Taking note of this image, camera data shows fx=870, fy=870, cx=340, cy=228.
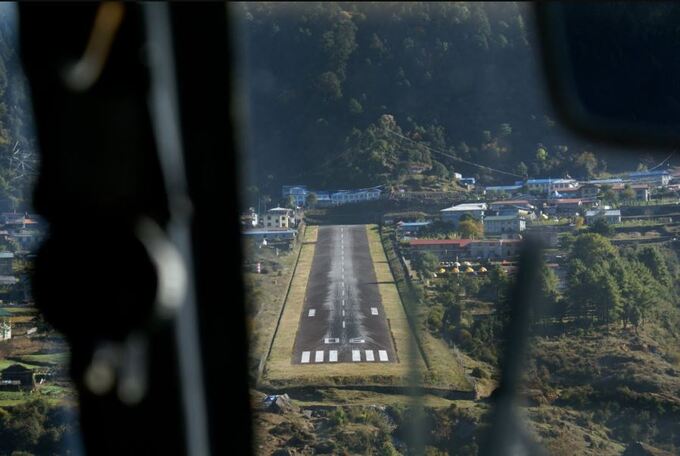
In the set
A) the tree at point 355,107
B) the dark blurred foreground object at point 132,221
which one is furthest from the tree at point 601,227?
the dark blurred foreground object at point 132,221

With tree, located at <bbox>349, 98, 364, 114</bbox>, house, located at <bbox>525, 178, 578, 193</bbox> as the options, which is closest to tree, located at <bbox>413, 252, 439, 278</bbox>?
house, located at <bbox>525, 178, 578, 193</bbox>

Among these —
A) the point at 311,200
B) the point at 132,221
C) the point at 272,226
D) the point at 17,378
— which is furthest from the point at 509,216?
the point at 17,378

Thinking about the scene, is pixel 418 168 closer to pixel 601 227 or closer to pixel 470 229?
pixel 470 229

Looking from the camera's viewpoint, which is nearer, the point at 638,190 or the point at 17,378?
the point at 17,378

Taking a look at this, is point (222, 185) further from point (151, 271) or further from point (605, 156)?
point (605, 156)

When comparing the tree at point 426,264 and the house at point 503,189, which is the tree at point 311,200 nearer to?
the tree at point 426,264

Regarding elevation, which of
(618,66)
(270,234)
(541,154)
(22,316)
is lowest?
(22,316)
